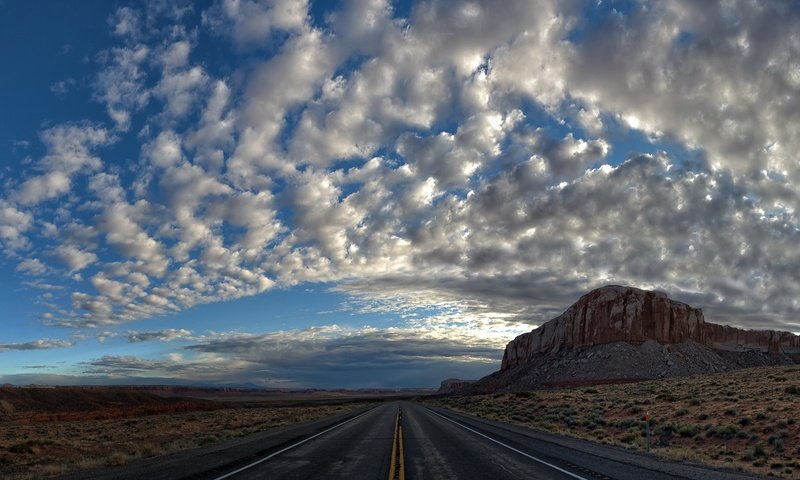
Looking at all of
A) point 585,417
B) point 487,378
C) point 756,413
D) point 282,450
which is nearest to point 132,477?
point 282,450

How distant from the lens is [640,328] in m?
123

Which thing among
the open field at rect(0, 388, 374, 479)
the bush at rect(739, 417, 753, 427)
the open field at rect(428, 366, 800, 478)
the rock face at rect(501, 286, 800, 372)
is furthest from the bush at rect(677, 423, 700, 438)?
the rock face at rect(501, 286, 800, 372)

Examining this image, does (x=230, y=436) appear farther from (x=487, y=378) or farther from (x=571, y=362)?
(x=487, y=378)

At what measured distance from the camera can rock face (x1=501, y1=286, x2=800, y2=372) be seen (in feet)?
406

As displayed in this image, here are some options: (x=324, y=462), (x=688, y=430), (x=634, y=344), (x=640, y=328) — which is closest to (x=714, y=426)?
(x=688, y=430)

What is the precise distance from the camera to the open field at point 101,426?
20.1 metres

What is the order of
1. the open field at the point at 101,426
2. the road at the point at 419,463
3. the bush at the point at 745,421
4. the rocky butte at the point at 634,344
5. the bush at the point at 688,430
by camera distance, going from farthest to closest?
the rocky butte at the point at 634,344
the bush at the point at 688,430
the bush at the point at 745,421
the open field at the point at 101,426
the road at the point at 419,463

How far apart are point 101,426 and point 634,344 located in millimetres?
109579

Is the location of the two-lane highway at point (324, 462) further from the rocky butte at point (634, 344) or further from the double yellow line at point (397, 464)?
the rocky butte at point (634, 344)

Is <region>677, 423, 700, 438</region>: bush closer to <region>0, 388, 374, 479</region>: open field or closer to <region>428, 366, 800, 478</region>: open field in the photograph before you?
<region>428, 366, 800, 478</region>: open field

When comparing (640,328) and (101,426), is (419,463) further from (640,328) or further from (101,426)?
(640,328)

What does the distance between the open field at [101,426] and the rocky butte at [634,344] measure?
58.0 m

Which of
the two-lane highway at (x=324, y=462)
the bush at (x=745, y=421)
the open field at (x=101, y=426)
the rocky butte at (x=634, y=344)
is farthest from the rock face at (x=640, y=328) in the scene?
the two-lane highway at (x=324, y=462)

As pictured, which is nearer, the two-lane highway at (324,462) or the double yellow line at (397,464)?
the double yellow line at (397,464)
